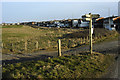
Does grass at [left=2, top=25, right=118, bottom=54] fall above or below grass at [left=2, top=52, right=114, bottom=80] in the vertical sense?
above

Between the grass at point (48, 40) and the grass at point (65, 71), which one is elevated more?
the grass at point (48, 40)

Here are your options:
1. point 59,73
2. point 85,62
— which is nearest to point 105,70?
point 85,62

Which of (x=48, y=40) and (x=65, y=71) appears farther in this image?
(x=48, y=40)

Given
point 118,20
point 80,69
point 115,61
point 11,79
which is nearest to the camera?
point 11,79

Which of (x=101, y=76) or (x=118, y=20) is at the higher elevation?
(x=118, y=20)

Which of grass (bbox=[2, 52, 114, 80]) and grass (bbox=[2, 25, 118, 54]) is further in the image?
grass (bbox=[2, 25, 118, 54])

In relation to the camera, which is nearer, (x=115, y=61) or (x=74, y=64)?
(x=74, y=64)

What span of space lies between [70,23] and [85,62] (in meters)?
70.5

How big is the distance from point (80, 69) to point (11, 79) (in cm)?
407

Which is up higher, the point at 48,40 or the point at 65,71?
the point at 48,40

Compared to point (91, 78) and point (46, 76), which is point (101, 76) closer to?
point (91, 78)

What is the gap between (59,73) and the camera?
7.05m

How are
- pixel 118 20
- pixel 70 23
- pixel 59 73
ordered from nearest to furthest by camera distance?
1. pixel 59 73
2. pixel 118 20
3. pixel 70 23

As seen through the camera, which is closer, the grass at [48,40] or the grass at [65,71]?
the grass at [65,71]
